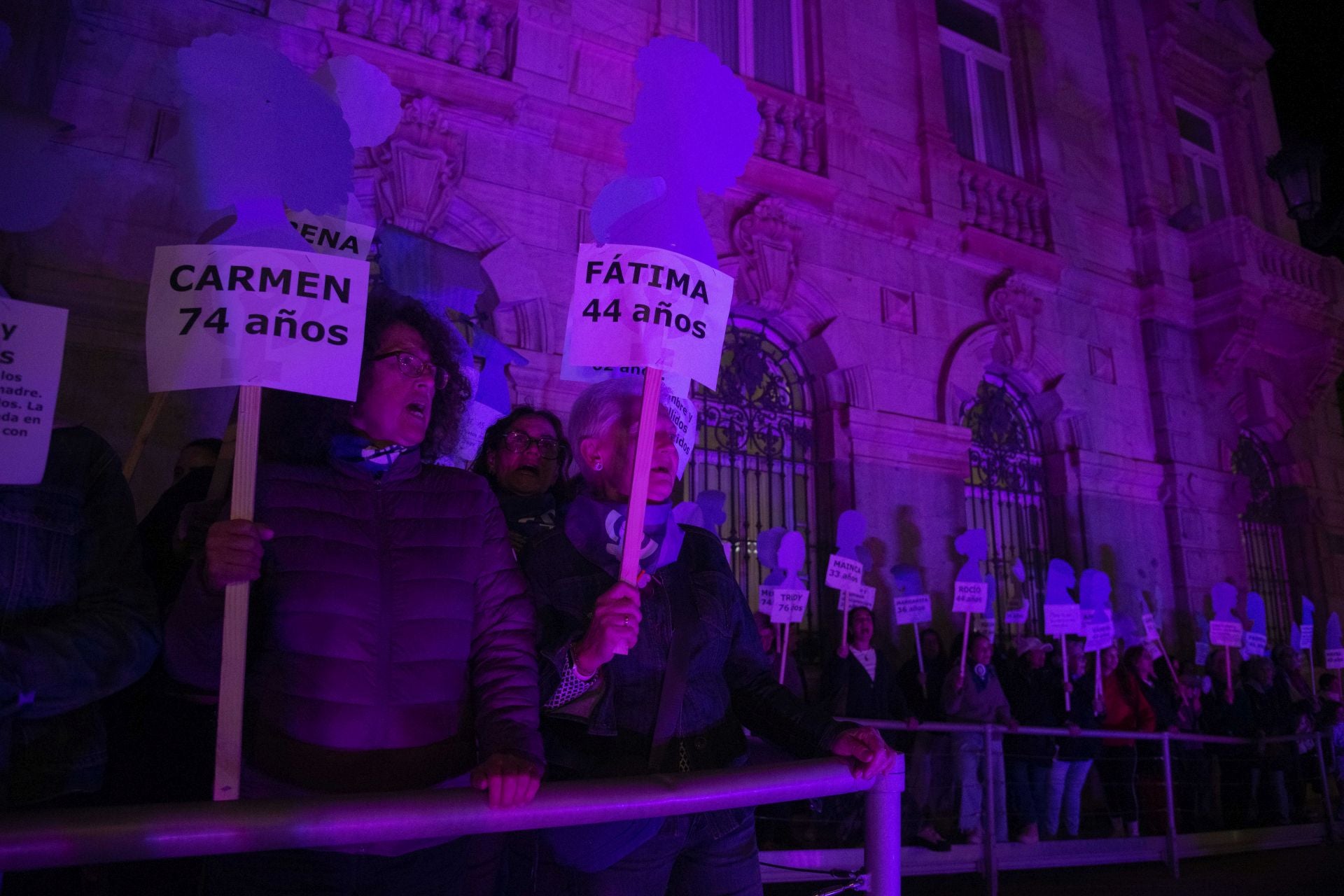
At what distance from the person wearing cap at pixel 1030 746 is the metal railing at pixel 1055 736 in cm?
13

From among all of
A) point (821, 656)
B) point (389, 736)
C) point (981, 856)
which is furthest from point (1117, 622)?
point (389, 736)

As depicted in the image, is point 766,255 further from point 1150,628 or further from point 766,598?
point 1150,628

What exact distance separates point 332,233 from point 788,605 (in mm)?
4554

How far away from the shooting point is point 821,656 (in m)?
7.89

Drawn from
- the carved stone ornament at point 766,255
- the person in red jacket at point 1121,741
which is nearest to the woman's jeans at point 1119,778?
the person in red jacket at point 1121,741

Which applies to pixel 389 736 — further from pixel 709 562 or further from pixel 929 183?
pixel 929 183

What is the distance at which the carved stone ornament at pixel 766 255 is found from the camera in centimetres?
809

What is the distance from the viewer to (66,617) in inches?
76.4

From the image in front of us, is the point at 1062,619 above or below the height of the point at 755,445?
below

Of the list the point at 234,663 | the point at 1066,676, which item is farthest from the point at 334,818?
the point at 1066,676

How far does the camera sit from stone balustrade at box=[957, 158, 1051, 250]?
983cm

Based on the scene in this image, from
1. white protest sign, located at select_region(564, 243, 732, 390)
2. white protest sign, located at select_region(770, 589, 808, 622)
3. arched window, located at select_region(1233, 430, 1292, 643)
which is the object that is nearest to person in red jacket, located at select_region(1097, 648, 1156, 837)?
white protest sign, located at select_region(770, 589, 808, 622)

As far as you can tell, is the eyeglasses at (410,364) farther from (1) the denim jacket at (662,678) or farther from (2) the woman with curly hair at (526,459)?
(2) the woman with curly hair at (526,459)

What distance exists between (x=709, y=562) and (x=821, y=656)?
591cm
